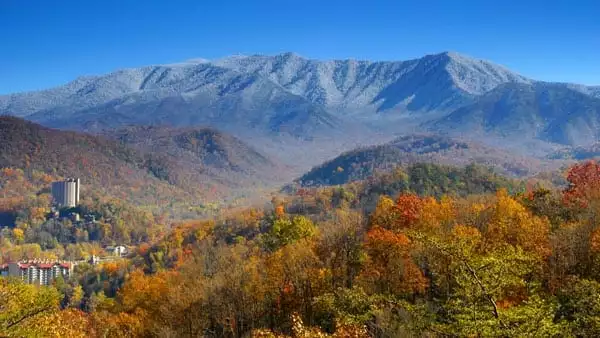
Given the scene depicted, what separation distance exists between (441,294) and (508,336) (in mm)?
19581

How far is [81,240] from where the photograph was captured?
195875 millimetres

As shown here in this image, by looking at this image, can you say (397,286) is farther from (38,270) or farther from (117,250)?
(117,250)

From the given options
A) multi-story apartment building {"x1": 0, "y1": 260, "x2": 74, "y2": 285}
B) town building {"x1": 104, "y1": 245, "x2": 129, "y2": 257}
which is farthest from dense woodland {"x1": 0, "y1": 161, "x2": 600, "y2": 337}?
town building {"x1": 104, "y1": 245, "x2": 129, "y2": 257}

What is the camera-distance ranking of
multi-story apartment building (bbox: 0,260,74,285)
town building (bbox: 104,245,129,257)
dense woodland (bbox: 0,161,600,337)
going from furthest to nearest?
town building (bbox: 104,245,129,257), multi-story apartment building (bbox: 0,260,74,285), dense woodland (bbox: 0,161,600,337)

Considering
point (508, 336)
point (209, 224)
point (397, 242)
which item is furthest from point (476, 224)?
point (209, 224)

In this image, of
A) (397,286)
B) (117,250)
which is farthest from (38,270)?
(397,286)

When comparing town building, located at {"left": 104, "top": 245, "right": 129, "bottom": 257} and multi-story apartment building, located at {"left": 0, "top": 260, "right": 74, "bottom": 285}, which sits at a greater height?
multi-story apartment building, located at {"left": 0, "top": 260, "right": 74, "bottom": 285}

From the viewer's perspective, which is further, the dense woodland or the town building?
the town building

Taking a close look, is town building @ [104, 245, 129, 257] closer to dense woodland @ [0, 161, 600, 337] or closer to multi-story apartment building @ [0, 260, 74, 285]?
multi-story apartment building @ [0, 260, 74, 285]

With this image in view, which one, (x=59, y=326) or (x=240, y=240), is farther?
(x=240, y=240)

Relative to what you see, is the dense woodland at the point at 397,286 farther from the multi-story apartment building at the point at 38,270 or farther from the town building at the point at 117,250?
the town building at the point at 117,250

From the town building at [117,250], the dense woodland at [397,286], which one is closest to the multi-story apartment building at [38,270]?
the town building at [117,250]

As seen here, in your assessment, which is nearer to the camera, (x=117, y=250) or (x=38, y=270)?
(x=38, y=270)

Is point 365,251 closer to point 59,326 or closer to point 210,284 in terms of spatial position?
point 210,284
